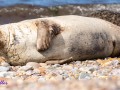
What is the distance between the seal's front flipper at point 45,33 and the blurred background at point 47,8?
796 cm

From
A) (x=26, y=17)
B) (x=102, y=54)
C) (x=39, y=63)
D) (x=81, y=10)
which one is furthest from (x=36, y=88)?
(x=81, y=10)

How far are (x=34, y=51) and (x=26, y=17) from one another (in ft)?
30.6

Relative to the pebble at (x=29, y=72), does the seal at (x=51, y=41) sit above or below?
above

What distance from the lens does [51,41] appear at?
17.1ft

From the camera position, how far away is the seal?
510 centimetres

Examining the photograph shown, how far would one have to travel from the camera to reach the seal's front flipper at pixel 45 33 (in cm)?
504

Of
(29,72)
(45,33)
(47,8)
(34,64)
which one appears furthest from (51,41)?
(47,8)

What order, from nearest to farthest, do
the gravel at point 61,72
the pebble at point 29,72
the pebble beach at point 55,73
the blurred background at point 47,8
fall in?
the pebble beach at point 55,73, the gravel at point 61,72, the pebble at point 29,72, the blurred background at point 47,8

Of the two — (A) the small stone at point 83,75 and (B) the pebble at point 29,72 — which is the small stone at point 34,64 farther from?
(A) the small stone at point 83,75

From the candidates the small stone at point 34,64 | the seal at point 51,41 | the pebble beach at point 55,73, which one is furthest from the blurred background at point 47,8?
the small stone at point 34,64

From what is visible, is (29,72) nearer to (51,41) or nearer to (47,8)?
(51,41)

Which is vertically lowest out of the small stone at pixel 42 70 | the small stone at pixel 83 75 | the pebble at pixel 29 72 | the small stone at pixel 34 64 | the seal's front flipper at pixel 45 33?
the small stone at pixel 34 64

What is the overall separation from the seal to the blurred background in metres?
7.79

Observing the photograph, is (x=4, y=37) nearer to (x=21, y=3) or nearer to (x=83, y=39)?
(x=83, y=39)
